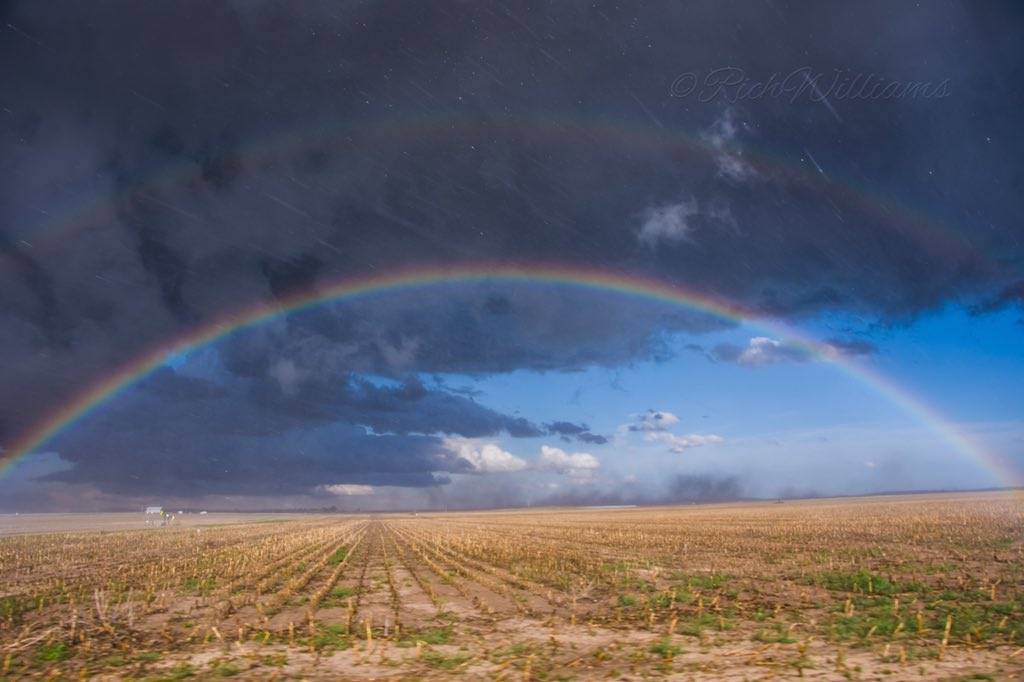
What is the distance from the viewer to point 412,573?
104 feet

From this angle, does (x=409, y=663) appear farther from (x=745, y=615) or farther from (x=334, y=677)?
(x=745, y=615)

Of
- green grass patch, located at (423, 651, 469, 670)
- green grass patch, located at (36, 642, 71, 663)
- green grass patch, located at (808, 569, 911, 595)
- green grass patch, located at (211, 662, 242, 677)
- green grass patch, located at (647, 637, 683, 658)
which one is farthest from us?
green grass patch, located at (808, 569, 911, 595)

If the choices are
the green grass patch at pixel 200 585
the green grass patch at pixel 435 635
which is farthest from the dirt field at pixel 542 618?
the green grass patch at pixel 200 585

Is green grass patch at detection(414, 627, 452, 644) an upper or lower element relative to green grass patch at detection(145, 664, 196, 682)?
lower

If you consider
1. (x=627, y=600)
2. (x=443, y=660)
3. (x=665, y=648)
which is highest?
(x=443, y=660)

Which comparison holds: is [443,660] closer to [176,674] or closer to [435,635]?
[435,635]

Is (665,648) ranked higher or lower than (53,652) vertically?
lower

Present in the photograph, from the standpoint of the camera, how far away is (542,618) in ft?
62.0

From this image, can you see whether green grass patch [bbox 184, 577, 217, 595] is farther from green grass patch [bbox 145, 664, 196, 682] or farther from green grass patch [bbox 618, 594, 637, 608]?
green grass patch [bbox 618, 594, 637, 608]

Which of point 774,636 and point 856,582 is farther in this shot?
point 856,582

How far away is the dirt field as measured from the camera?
1337 centimetres

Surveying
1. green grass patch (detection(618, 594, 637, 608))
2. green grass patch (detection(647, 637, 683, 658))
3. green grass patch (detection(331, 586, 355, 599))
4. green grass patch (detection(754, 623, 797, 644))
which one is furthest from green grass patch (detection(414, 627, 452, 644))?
green grass patch (detection(331, 586, 355, 599))

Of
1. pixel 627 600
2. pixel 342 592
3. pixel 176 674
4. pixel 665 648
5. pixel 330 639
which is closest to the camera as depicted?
pixel 176 674

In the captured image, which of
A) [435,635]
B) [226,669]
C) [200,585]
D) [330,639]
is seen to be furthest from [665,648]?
[200,585]
